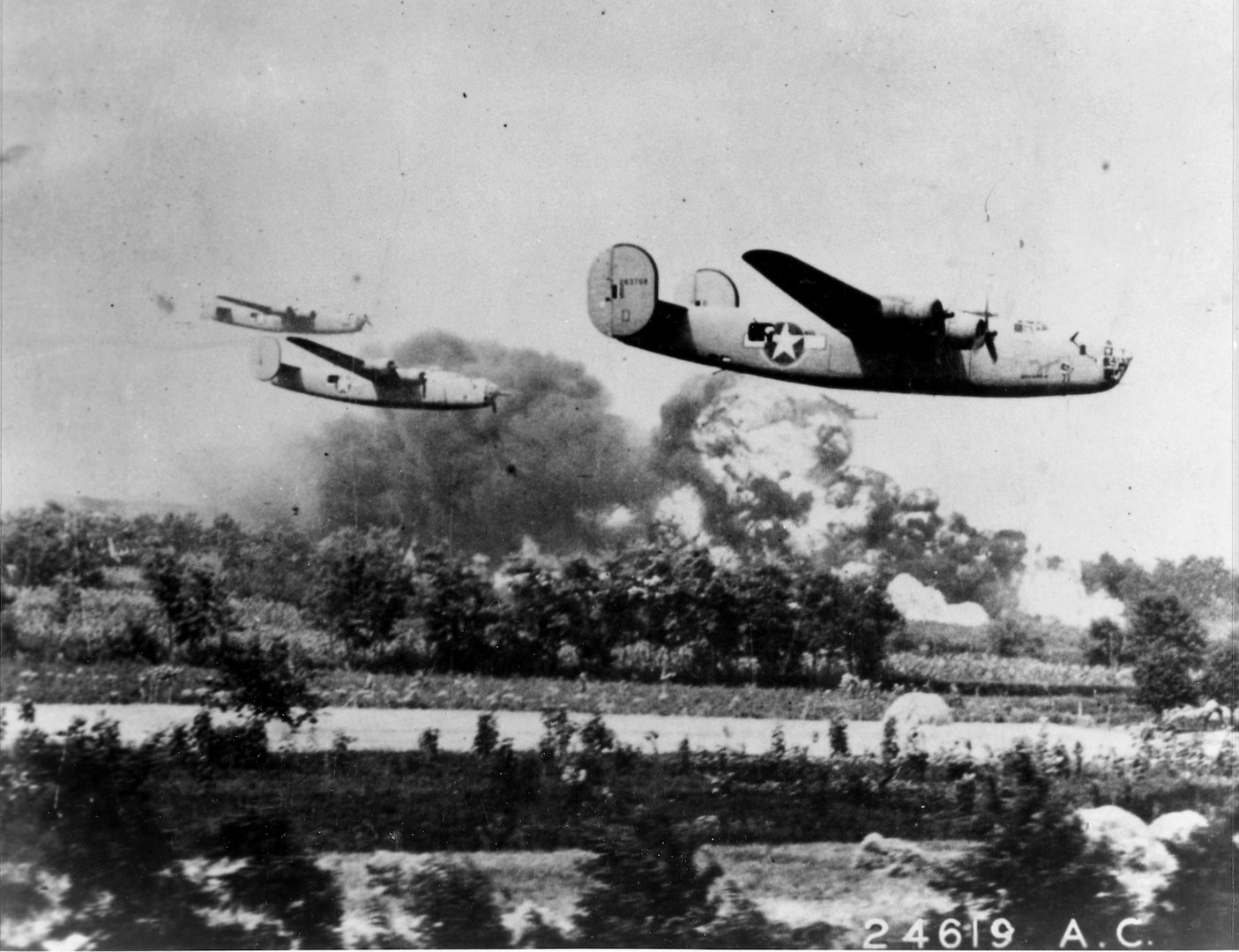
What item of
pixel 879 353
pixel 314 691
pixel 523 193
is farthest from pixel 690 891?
pixel 523 193

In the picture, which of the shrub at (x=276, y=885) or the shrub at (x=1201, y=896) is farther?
the shrub at (x=1201, y=896)

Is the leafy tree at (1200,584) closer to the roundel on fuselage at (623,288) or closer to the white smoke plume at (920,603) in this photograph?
the white smoke plume at (920,603)

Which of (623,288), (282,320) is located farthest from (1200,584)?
(282,320)

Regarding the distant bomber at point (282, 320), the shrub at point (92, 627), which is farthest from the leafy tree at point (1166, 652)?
the shrub at point (92, 627)

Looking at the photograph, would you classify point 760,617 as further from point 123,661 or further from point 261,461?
point 123,661

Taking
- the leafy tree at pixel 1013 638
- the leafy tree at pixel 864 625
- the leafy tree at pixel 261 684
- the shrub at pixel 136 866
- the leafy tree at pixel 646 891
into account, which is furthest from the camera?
the leafy tree at pixel 1013 638

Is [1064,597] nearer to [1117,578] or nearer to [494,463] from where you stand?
[1117,578]
